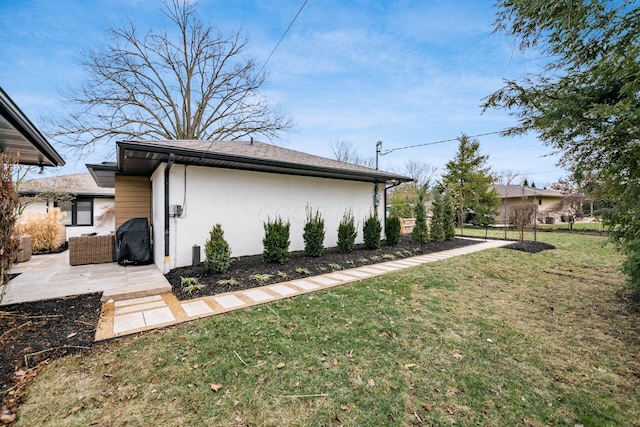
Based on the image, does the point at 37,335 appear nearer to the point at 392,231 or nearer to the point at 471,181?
the point at 392,231

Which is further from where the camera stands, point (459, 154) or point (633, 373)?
point (459, 154)

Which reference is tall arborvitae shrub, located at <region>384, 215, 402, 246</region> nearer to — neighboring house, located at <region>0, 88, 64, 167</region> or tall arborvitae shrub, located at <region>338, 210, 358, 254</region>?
tall arborvitae shrub, located at <region>338, 210, 358, 254</region>

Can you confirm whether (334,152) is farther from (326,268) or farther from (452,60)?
(326,268)

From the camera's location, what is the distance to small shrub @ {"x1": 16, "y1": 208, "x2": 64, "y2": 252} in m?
8.57

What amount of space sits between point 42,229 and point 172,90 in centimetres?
935

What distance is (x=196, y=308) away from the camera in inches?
145

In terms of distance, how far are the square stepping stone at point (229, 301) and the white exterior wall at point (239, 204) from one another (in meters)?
2.18

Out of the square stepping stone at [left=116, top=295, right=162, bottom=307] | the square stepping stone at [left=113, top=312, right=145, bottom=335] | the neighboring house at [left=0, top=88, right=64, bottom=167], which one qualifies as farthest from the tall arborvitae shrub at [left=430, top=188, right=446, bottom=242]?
the neighboring house at [left=0, top=88, right=64, bottom=167]

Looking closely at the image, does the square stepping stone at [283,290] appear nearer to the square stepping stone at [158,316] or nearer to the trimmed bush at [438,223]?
the square stepping stone at [158,316]

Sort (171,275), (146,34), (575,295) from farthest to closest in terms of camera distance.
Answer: (146,34)
(171,275)
(575,295)

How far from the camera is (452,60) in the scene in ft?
27.7

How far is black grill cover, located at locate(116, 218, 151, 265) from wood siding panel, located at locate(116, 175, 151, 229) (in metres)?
1.62

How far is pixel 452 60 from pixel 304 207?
670 centimetres

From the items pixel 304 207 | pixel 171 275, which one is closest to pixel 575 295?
pixel 304 207
